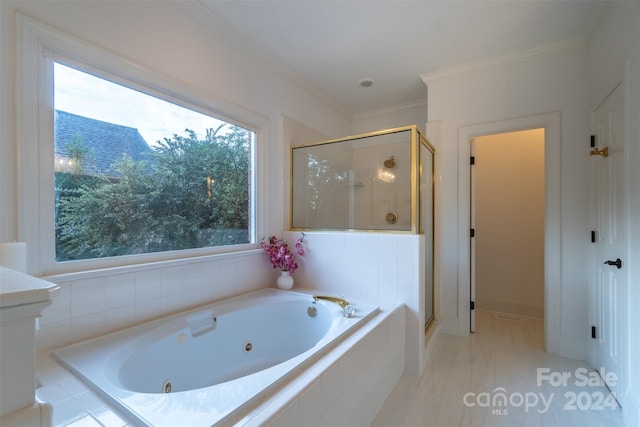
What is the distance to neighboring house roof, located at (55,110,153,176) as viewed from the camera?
142cm

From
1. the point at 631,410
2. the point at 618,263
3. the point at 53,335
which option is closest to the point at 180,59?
the point at 53,335

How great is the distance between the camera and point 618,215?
1.74 meters

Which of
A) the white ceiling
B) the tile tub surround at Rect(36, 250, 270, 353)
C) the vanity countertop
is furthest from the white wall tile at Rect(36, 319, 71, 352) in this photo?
the white ceiling

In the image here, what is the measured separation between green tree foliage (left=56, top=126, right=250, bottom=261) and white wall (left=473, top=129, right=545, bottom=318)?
2827mm

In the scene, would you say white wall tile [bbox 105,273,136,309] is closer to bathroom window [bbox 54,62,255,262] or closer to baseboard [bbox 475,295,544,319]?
bathroom window [bbox 54,62,255,262]

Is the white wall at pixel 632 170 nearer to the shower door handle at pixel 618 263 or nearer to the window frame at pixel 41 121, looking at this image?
the shower door handle at pixel 618 263

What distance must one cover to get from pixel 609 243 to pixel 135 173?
9.92ft

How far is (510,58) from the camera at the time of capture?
8.23 feet

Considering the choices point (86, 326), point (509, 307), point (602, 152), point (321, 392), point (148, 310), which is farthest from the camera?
point (509, 307)

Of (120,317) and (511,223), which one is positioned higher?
(511,223)

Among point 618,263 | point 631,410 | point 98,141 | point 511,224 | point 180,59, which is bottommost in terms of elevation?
point 631,410

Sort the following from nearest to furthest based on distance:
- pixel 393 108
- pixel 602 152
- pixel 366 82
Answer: pixel 602 152
pixel 366 82
pixel 393 108

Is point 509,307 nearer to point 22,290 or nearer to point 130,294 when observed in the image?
point 130,294

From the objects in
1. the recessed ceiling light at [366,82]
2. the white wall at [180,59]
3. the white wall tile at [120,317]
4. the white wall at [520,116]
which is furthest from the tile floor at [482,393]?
the recessed ceiling light at [366,82]
